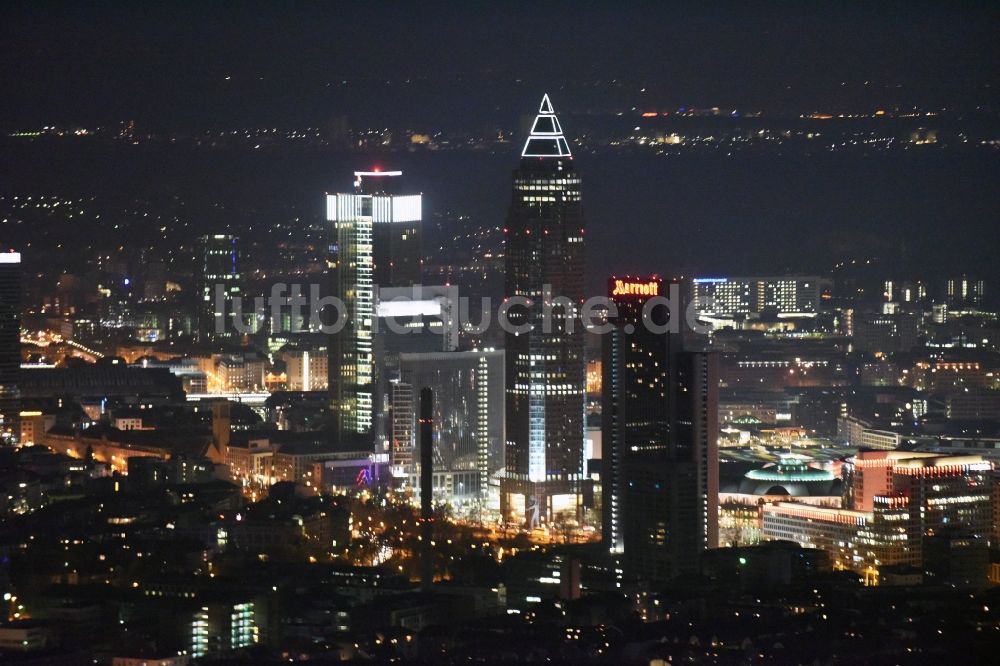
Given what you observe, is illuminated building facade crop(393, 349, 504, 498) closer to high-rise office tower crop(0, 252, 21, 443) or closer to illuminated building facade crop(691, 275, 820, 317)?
illuminated building facade crop(691, 275, 820, 317)

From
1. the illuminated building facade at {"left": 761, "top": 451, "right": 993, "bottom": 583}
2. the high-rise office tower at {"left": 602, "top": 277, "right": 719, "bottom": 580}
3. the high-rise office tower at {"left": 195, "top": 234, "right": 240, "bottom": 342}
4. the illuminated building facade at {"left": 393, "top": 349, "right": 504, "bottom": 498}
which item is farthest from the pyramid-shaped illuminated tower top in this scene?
the high-rise office tower at {"left": 195, "top": 234, "right": 240, "bottom": 342}

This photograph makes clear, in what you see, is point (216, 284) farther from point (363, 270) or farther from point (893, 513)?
point (893, 513)

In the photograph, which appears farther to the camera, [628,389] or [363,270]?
[363,270]

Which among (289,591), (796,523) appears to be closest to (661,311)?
(796,523)

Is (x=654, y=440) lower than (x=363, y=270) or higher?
lower

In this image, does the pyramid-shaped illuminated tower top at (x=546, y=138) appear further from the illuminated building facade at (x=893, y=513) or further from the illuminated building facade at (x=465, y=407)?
the illuminated building facade at (x=893, y=513)

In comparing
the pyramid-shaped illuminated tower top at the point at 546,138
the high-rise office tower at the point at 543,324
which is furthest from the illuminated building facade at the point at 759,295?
the pyramid-shaped illuminated tower top at the point at 546,138

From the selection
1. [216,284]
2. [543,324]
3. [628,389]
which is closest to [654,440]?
[628,389]

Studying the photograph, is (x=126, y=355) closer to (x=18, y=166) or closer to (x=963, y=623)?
(x=18, y=166)
